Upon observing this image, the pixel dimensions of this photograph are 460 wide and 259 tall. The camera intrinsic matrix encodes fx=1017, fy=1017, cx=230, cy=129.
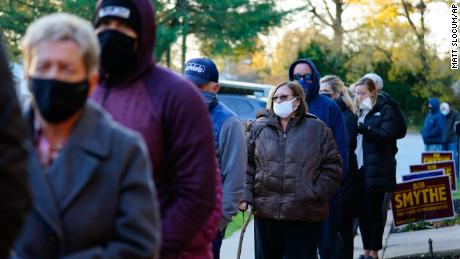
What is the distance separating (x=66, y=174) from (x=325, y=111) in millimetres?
5883

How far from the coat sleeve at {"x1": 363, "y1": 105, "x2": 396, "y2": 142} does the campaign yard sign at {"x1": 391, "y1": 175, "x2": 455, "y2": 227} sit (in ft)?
6.46

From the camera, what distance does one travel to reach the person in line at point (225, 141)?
6148mm

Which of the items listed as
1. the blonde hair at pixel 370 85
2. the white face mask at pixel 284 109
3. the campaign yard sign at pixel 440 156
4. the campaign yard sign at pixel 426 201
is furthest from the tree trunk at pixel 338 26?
the white face mask at pixel 284 109

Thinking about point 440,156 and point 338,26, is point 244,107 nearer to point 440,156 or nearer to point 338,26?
point 440,156

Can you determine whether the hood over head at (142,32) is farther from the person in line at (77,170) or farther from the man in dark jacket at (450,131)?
the man in dark jacket at (450,131)

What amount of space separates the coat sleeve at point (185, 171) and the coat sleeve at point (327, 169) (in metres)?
3.64

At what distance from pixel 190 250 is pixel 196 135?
53 centimetres

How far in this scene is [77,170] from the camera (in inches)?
111

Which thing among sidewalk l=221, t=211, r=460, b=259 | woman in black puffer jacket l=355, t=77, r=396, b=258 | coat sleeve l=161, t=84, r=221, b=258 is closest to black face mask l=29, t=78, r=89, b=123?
coat sleeve l=161, t=84, r=221, b=258

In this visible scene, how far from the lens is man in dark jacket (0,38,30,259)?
246cm

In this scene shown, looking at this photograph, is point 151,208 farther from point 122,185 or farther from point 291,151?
point 291,151

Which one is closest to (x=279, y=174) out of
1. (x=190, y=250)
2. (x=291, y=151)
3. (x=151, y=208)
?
(x=291, y=151)

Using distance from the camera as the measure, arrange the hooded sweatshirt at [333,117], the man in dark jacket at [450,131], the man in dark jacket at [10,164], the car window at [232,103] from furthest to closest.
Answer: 1. the car window at [232,103]
2. the man in dark jacket at [450,131]
3. the hooded sweatshirt at [333,117]
4. the man in dark jacket at [10,164]

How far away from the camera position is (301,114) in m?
7.51
